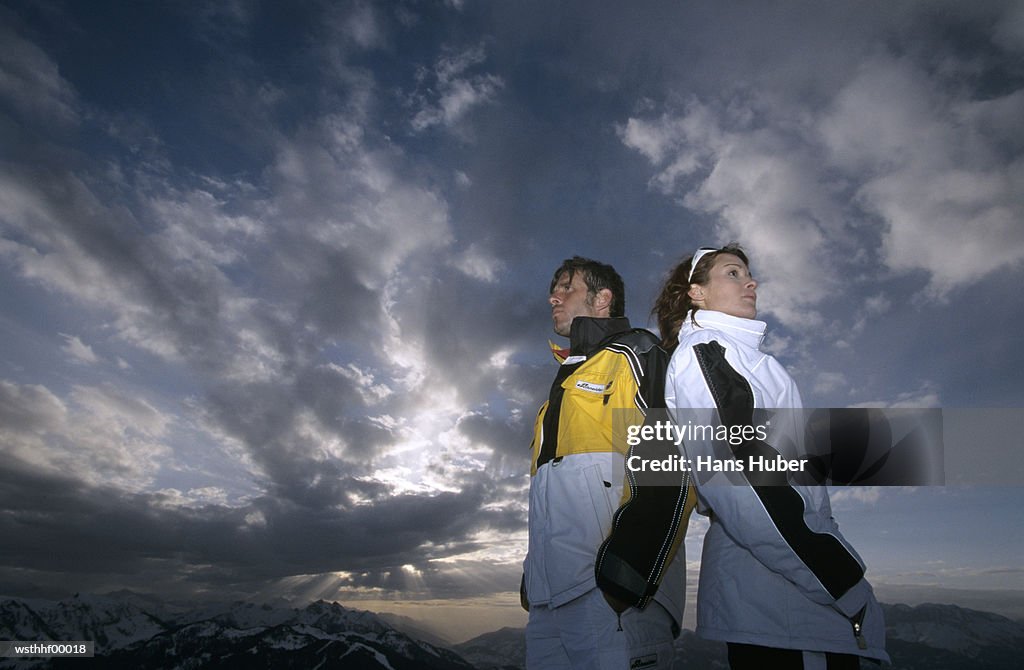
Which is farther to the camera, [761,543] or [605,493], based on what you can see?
[605,493]

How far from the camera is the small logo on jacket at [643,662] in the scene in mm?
3913

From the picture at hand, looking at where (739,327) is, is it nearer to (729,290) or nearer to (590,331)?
(729,290)

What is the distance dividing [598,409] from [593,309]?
155cm

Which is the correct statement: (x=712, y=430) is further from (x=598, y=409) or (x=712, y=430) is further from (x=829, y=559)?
(x=598, y=409)

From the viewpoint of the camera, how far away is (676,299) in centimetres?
477

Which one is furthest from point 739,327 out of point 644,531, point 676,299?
point 644,531

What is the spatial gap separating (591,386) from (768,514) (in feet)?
6.75

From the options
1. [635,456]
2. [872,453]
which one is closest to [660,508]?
[635,456]

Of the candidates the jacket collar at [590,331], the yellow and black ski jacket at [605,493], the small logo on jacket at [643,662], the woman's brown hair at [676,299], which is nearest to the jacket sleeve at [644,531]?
the yellow and black ski jacket at [605,493]

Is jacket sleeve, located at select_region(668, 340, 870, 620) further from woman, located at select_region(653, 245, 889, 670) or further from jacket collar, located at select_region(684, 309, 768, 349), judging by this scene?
jacket collar, located at select_region(684, 309, 768, 349)

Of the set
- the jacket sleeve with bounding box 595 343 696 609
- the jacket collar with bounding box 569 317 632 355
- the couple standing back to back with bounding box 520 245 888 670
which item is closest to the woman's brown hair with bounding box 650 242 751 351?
the couple standing back to back with bounding box 520 245 888 670

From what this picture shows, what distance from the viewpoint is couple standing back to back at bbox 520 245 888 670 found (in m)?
2.97

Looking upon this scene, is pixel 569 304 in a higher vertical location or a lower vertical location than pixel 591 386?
higher

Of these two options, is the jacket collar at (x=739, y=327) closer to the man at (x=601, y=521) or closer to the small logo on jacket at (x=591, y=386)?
the man at (x=601, y=521)
